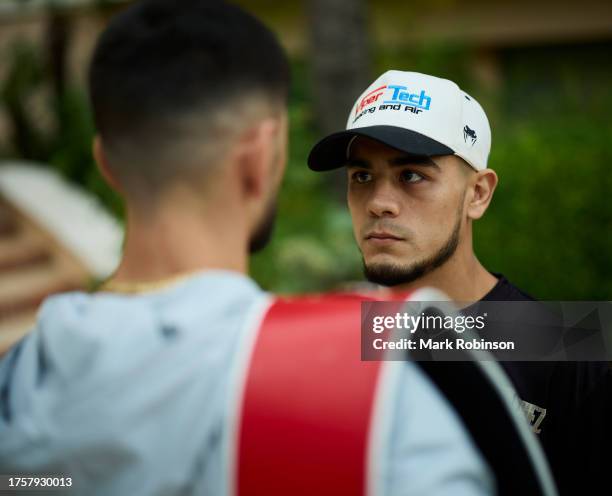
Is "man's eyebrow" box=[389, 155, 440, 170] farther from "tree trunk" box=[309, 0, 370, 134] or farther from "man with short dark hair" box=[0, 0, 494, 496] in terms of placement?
"tree trunk" box=[309, 0, 370, 134]

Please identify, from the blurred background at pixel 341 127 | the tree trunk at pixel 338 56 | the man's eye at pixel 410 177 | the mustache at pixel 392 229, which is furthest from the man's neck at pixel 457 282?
the tree trunk at pixel 338 56

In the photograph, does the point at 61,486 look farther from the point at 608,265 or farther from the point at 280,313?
the point at 608,265

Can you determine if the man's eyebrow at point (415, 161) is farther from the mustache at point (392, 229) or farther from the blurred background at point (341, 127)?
the blurred background at point (341, 127)

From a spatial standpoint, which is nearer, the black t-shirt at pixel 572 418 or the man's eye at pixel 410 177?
the black t-shirt at pixel 572 418

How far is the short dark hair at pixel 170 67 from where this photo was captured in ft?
4.75

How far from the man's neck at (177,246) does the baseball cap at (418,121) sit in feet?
3.33

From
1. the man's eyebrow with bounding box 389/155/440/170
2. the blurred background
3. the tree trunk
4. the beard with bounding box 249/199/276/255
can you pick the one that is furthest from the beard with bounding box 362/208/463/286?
the tree trunk

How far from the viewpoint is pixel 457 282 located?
252 centimetres

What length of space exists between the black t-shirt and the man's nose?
0.63m

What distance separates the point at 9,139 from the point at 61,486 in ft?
35.1

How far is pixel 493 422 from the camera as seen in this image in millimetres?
1363

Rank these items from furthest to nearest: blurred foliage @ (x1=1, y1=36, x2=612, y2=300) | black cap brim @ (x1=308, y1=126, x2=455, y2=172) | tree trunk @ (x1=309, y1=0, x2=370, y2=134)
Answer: tree trunk @ (x1=309, y1=0, x2=370, y2=134)
blurred foliage @ (x1=1, y1=36, x2=612, y2=300)
black cap brim @ (x1=308, y1=126, x2=455, y2=172)

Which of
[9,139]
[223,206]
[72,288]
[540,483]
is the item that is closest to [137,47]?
[223,206]

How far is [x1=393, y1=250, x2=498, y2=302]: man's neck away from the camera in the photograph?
2504mm
